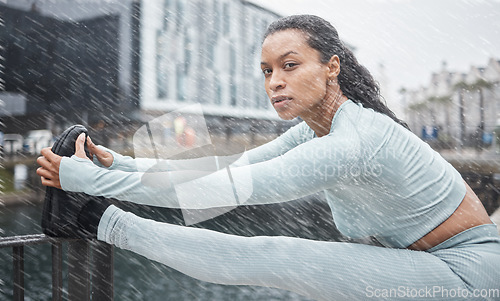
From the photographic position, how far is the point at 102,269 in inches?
59.3

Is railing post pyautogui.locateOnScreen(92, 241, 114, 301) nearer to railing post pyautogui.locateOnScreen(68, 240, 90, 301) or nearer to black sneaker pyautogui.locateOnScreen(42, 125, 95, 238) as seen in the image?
railing post pyautogui.locateOnScreen(68, 240, 90, 301)

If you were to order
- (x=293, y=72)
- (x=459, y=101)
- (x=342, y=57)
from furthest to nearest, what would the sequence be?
(x=459, y=101)
(x=342, y=57)
(x=293, y=72)

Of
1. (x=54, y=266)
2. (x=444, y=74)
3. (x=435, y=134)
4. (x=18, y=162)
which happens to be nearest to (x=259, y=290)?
(x=54, y=266)

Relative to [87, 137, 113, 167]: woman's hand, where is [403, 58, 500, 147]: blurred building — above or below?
below

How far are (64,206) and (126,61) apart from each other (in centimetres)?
3138

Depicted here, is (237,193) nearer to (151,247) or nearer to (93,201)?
(151,247)

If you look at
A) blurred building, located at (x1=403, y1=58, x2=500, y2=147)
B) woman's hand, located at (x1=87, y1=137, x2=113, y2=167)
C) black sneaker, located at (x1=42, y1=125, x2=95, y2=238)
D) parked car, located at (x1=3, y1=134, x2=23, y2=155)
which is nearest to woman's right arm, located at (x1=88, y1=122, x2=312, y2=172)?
woman's hand, located at (x1=87, y1=137, x2=113, y2=167)

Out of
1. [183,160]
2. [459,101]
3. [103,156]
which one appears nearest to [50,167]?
[103,156]

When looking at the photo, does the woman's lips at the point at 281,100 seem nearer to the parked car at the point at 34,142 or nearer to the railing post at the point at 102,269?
the railing post at the point at 102,269

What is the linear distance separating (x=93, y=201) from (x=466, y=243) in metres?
0.96

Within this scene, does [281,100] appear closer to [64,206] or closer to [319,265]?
[319,265]

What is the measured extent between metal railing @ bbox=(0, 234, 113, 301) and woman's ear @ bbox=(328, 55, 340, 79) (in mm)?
905

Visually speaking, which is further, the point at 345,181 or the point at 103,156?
the point at 103,156

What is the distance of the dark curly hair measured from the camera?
1.19 m
